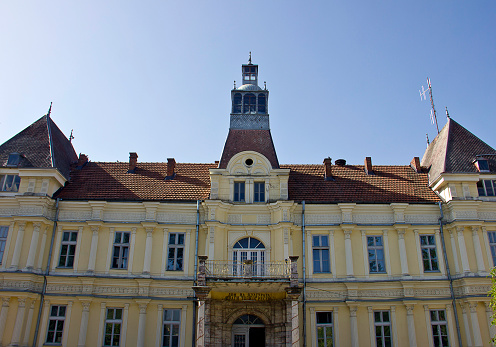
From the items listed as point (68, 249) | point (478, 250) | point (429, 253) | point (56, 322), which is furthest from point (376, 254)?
point (56, 322)

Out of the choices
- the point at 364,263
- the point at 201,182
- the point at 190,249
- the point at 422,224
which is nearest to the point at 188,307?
the point at 190,249

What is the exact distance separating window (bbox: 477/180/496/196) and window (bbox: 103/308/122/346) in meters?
20.7

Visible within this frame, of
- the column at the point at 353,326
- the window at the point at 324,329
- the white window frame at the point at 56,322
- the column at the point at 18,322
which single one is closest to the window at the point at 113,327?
the white window frame at the point at 56,322

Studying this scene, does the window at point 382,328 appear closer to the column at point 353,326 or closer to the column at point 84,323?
the column at point 353,326

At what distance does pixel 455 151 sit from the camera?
25.0 m

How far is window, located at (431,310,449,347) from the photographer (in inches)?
827

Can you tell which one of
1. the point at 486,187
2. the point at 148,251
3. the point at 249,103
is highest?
the point at 249,103

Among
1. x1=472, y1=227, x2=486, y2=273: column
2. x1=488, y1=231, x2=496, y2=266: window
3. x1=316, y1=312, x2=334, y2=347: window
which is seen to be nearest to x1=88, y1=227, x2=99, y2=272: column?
x1=316, y1=312, x2=334, y2=347: window

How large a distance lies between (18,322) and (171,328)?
23.9ft

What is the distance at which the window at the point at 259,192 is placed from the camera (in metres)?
23.6

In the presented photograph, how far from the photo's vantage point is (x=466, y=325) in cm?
2086

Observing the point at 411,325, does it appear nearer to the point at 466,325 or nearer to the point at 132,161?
the point at 466,325

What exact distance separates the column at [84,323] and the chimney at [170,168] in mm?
8422

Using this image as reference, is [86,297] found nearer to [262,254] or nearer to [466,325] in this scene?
[262,254]
